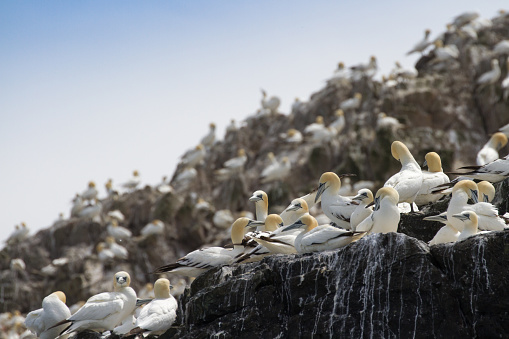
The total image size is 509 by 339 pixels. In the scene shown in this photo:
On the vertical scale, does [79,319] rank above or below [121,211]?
above

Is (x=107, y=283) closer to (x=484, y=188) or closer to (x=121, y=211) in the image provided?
(x=121, y=211)

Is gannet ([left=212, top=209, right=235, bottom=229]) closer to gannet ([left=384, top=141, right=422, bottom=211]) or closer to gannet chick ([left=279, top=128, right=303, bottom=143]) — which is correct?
gannet chick ([left=279, top=128, right=303, bottom=143])

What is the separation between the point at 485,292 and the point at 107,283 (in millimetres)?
19261

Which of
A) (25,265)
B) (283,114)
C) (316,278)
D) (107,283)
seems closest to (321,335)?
(316,278)

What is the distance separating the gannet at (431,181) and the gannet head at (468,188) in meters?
1.26

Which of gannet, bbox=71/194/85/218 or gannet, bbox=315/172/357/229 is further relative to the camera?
gannet, bbox=71/194/85/218

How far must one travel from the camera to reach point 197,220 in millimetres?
29000

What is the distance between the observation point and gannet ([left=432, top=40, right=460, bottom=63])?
1201 inches

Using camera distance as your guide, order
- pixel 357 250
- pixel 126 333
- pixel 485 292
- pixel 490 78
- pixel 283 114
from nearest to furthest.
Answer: pixel 485 292
pixel 357 250
pixel 126 333
pixel 490 78
pixel 283 114

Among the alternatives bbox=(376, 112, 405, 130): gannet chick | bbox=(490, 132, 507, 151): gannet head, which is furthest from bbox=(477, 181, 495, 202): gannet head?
bbox=(376, 112, 405, 130): gannet chick

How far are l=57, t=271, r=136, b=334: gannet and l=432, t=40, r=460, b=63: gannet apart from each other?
2200 centimetres

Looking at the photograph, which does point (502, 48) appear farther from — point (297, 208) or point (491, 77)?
point (297, 208)

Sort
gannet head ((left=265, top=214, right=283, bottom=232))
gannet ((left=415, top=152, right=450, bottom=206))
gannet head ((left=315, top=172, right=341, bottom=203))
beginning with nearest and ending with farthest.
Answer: gannet head ((left=265, top=214, right=283, bottom=232)) → gannet head ((left=315, top=172, right=341, bottom=203)) → gannet ((left=415, top=152, right=450, bottom=206))

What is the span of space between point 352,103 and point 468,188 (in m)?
19.8
